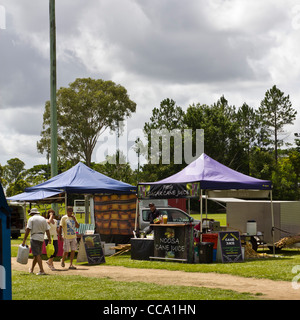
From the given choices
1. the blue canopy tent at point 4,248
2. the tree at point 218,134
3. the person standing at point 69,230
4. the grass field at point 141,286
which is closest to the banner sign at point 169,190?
the grass field at point 141,286

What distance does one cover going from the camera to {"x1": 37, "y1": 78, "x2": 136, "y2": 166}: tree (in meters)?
58.4

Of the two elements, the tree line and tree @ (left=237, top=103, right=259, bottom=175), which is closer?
the tree line

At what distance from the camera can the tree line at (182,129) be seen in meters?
58.7

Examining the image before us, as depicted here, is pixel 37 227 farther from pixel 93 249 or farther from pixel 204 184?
pixel 204 184

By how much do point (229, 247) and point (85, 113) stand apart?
142 feet

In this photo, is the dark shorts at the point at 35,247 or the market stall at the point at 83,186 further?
the market stall at the point at 83,186

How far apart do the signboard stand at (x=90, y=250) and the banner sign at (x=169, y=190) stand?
2.69m

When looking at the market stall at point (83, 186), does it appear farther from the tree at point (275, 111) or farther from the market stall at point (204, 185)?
the tree at point (275, 111)

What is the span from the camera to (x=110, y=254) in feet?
67.5

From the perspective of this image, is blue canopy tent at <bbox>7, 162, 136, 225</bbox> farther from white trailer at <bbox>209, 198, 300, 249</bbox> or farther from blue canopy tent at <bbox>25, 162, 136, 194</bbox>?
white trailer at <bbox>209, 198, 300, 249</bbox>

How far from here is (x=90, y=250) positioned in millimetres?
17578

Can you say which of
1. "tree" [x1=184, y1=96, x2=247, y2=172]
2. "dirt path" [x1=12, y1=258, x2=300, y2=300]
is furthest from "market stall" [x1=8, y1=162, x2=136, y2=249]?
"tree" [x1=184, y1=96, x2=247, y2=172]

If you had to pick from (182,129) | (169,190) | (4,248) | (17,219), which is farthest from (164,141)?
(4,248)

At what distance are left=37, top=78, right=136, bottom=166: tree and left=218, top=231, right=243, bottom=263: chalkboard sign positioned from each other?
41006mm
